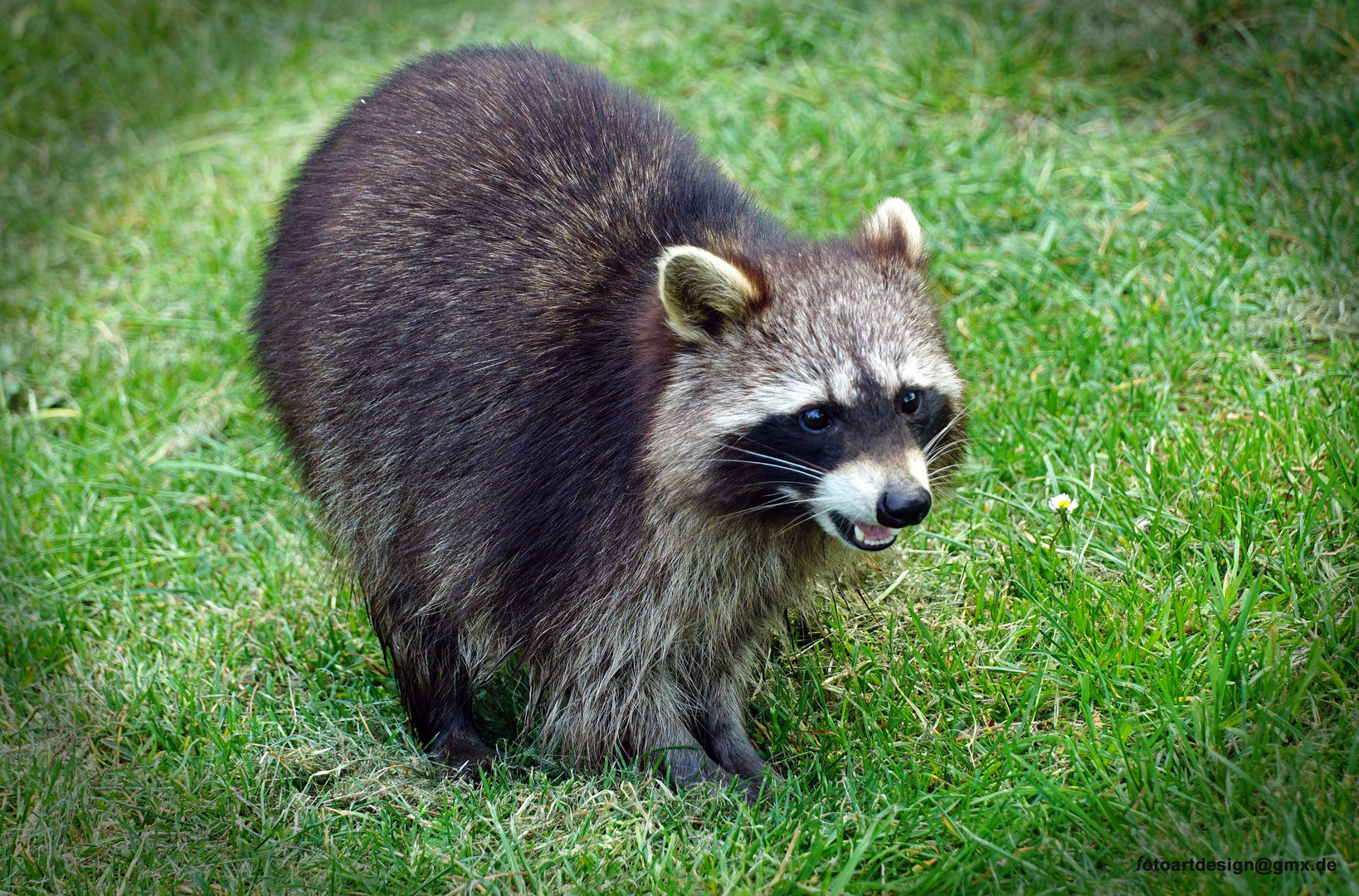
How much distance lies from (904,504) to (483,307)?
135 centimetres

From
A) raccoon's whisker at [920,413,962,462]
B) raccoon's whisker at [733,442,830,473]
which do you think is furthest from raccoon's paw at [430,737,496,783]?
raccoon's whisker at [920,413,962,462]

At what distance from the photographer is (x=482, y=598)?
138 inches

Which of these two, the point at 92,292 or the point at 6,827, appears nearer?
the point at 6,827

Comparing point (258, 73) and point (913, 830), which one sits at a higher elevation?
point (258, 73)

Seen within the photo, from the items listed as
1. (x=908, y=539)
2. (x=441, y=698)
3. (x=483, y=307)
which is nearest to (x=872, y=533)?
(x=908, y=539)

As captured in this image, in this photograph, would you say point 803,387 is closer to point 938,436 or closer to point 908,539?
point 938,436

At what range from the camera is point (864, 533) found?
304 centimetres

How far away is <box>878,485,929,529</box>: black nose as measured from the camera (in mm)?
2857

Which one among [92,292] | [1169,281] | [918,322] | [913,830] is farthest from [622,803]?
[92,292]

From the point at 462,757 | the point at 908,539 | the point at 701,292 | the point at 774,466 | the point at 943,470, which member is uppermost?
the point at 701,292

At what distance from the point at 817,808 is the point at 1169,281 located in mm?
2687

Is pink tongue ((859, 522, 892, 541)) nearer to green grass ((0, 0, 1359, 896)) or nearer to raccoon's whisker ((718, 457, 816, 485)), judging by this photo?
raccoon's whisker ((718, 457, 816, 485))

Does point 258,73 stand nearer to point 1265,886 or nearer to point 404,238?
point 404,238

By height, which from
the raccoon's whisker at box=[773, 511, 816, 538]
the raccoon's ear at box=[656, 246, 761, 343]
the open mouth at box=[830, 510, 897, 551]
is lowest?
the raccoon's whisker at box=[773, 511, 816, 538]
